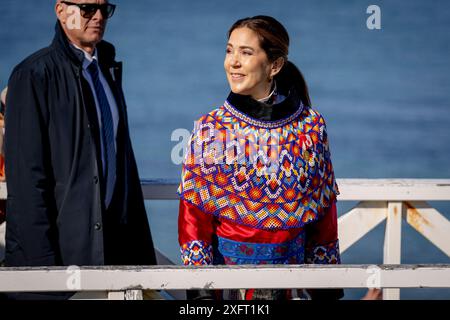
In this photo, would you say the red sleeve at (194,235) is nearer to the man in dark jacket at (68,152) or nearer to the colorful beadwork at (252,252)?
the colorful beadwork at (252,252)

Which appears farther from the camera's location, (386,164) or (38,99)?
(386,164)

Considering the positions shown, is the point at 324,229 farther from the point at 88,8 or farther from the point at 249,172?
the point at 88,8

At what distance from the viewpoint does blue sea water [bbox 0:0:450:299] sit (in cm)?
882

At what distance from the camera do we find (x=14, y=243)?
3.28 meters

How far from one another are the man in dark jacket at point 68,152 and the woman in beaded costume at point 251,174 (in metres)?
0.28

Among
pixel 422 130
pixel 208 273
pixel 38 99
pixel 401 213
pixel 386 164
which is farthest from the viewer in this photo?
pixel 422 130

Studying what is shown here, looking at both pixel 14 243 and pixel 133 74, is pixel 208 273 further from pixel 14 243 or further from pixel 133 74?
pixel 133 74

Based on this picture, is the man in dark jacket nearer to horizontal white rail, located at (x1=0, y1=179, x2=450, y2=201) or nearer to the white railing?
the white railing

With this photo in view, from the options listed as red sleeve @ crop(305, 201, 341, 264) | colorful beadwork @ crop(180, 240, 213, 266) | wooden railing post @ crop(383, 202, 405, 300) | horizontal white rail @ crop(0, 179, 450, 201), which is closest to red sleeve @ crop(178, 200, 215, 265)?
colorful beadwork @ crop(180, 240, 213, 266)

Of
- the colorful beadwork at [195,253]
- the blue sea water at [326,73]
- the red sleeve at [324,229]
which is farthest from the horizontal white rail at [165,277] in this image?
the blue sea water at [326,73]

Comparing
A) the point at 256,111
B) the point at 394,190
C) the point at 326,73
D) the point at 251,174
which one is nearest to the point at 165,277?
the point at 251,174

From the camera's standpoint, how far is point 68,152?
10.6 ft
